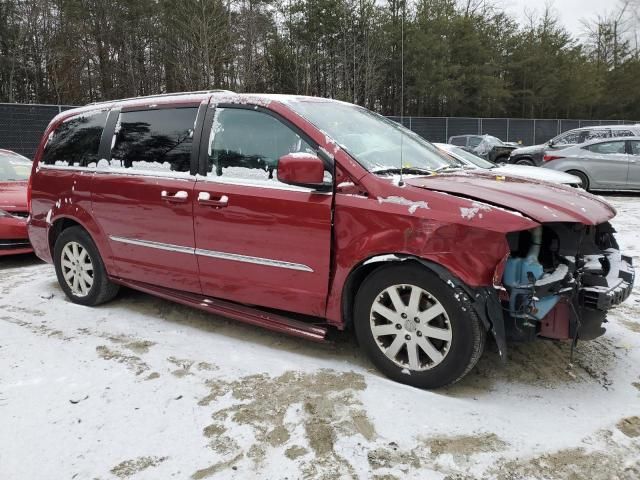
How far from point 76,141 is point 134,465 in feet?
10.2

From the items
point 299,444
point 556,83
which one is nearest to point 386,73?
point 556,83

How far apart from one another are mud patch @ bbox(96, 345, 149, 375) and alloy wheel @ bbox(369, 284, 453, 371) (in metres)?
1.50

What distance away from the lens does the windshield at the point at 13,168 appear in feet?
23.5

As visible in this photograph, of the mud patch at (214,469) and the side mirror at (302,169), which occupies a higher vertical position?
the side mirror at (302,169)

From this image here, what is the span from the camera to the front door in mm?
3113

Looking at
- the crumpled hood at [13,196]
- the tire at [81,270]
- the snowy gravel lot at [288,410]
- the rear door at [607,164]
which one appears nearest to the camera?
the snowy gravel lot at [288,410]

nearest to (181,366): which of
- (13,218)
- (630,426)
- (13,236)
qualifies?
(630,426)

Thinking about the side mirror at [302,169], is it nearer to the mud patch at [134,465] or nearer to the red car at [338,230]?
the red car at [338,230]

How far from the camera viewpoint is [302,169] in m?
2.92

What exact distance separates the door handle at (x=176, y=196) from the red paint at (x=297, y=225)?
15 mm

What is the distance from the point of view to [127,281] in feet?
13.9

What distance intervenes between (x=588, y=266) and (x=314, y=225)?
158 cm

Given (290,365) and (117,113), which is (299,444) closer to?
(290,365)

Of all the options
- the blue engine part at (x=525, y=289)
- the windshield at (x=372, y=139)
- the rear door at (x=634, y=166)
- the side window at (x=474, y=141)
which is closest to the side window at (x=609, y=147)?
the rear door at (x=634, y=166)
